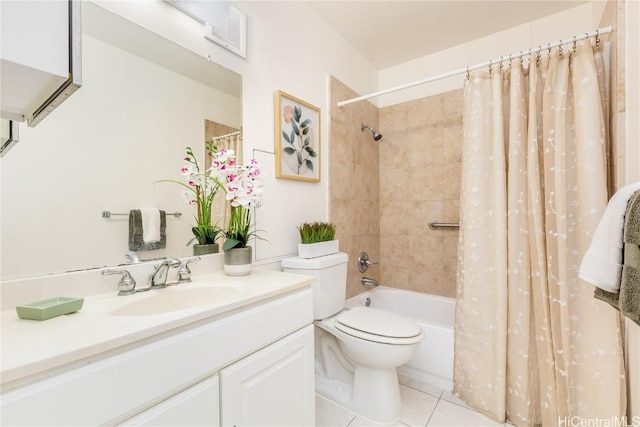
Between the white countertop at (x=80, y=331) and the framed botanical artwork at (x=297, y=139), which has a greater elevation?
A: the framed botanical artwork at (x=297, y=139)

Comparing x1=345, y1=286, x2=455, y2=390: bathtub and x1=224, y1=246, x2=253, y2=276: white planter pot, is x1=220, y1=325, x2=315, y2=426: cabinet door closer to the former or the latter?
x1=224, y1=246, x2=253, y2=276: white planter pot

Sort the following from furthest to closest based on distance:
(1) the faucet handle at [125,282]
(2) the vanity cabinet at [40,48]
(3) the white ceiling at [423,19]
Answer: (3) the white ceiling at [423,19], (1) the faucet handle at [125,282], (2) the vanity cabinet at [40,48]

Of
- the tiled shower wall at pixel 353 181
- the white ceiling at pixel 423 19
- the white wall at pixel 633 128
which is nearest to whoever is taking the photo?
the white wall at pixel 633 128

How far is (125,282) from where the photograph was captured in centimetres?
94

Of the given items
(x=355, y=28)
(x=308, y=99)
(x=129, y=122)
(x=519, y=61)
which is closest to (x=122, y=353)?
(x=129, y=122)

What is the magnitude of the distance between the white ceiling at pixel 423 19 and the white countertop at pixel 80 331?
1904 millimetres

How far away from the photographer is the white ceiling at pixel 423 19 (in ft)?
5.77

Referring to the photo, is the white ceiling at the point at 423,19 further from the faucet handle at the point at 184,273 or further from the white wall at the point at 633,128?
the faucet handle at the point at 184,273

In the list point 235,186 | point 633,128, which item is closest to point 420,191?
point 633,128

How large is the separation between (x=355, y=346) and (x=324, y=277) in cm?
38

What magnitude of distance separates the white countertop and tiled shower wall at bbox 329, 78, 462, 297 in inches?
51.2

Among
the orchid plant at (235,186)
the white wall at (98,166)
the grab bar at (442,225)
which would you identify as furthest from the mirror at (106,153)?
the grab bar at (442,225)

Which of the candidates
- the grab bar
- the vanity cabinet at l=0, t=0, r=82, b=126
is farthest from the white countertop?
the grab bar

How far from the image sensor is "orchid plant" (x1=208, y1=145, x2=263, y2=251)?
3.93 ft
